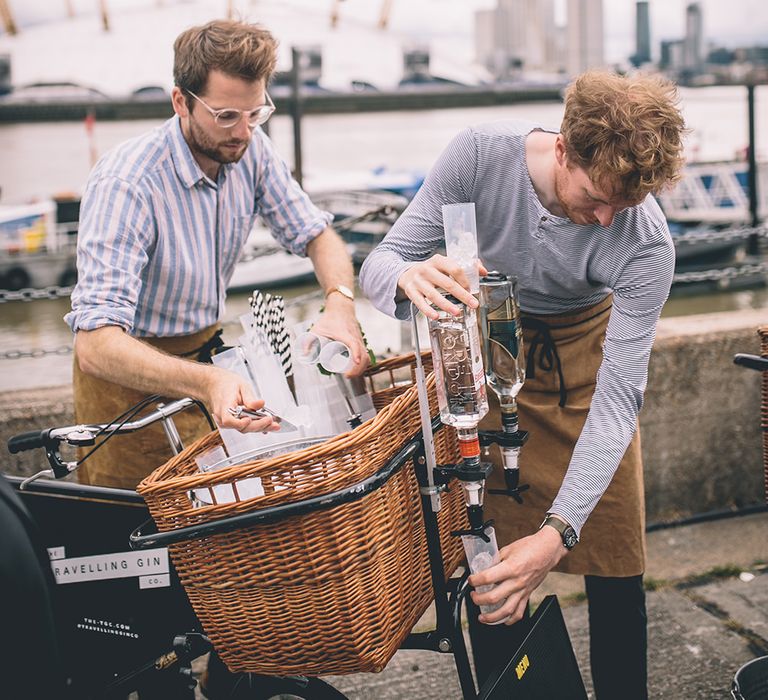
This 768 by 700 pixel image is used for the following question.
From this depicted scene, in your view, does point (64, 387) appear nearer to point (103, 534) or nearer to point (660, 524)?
point (103, 534)

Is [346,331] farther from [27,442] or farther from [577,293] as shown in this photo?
[27,442]

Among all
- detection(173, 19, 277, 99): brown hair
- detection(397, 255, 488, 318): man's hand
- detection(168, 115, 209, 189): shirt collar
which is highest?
detection(173, 19, 277, 99): brown hair

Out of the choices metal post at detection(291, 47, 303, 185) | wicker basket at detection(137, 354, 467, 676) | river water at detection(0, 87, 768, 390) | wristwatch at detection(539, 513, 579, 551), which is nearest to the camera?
wicker basket at detection(137, 354, 467, 676)

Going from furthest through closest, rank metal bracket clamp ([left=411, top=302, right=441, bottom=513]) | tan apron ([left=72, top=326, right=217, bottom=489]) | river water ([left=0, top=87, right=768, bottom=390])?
river water ([left=0, top=87, right=768, bottom=390]) → tan apron ([left=72, top=326, right=217, bottom=489]) → metal bracket clamp ([left=411, top=302, right=441, bottom=513])

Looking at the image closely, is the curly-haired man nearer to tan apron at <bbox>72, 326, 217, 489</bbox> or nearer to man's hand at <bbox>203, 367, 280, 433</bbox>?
man's hand at <bbox>203, 367, 280, 433</bbox>

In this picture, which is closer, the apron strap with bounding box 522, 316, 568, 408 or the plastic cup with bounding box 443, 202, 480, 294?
the plastic cup with bounding box 443, 202, 480, 294

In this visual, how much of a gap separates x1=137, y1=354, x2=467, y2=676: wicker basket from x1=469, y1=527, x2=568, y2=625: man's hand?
0.16 meters

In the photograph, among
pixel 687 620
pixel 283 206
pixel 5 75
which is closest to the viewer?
pixel 283 206

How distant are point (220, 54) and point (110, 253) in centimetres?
56

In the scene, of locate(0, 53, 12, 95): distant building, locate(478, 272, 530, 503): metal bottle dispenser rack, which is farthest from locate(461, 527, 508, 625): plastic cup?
locate(0, 53, 12, 95): distant building

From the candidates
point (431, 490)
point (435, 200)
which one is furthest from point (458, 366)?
point (435, 200)

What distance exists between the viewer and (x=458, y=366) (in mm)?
1669

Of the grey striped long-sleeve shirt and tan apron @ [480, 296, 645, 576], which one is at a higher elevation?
the grey striped long-sleeve shirt

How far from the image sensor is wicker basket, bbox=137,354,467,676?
61.7 inches
